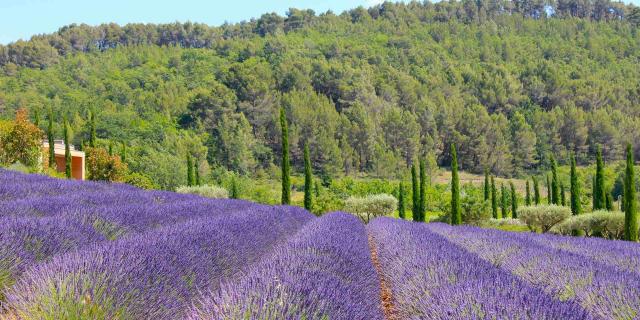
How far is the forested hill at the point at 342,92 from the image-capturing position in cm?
6925

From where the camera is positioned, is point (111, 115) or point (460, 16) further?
point (460, 16)

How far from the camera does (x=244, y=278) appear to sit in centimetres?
366

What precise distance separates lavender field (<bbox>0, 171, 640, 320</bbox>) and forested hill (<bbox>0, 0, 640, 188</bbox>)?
4025cm

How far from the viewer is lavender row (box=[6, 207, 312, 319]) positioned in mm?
3459

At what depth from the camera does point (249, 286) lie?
322 centimetres

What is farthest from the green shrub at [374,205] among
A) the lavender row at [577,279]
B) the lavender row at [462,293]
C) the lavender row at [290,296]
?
the lavender row at [290,296]

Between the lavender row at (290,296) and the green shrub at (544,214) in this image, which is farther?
the green shrub at (544,214)

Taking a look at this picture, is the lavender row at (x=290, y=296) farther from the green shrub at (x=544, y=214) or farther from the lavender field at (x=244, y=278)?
the green shrub at (x=544, y=214)

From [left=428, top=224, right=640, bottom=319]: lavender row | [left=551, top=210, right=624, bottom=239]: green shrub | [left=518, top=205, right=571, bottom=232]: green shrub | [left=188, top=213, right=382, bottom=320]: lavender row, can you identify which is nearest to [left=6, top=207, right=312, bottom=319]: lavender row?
[left=188, top=213, right=382, bottom=320]: lavender row

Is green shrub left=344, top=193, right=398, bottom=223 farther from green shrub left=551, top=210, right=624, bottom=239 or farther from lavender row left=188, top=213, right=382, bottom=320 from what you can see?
lavender row left=188, top=213, right=382, bottom=320

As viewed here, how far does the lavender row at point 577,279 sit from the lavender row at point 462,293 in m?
0.66

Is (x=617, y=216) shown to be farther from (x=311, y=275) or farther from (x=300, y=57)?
(x=300, y=57)

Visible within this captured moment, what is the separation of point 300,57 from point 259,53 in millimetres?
8317

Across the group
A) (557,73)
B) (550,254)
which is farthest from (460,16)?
(550,254)
